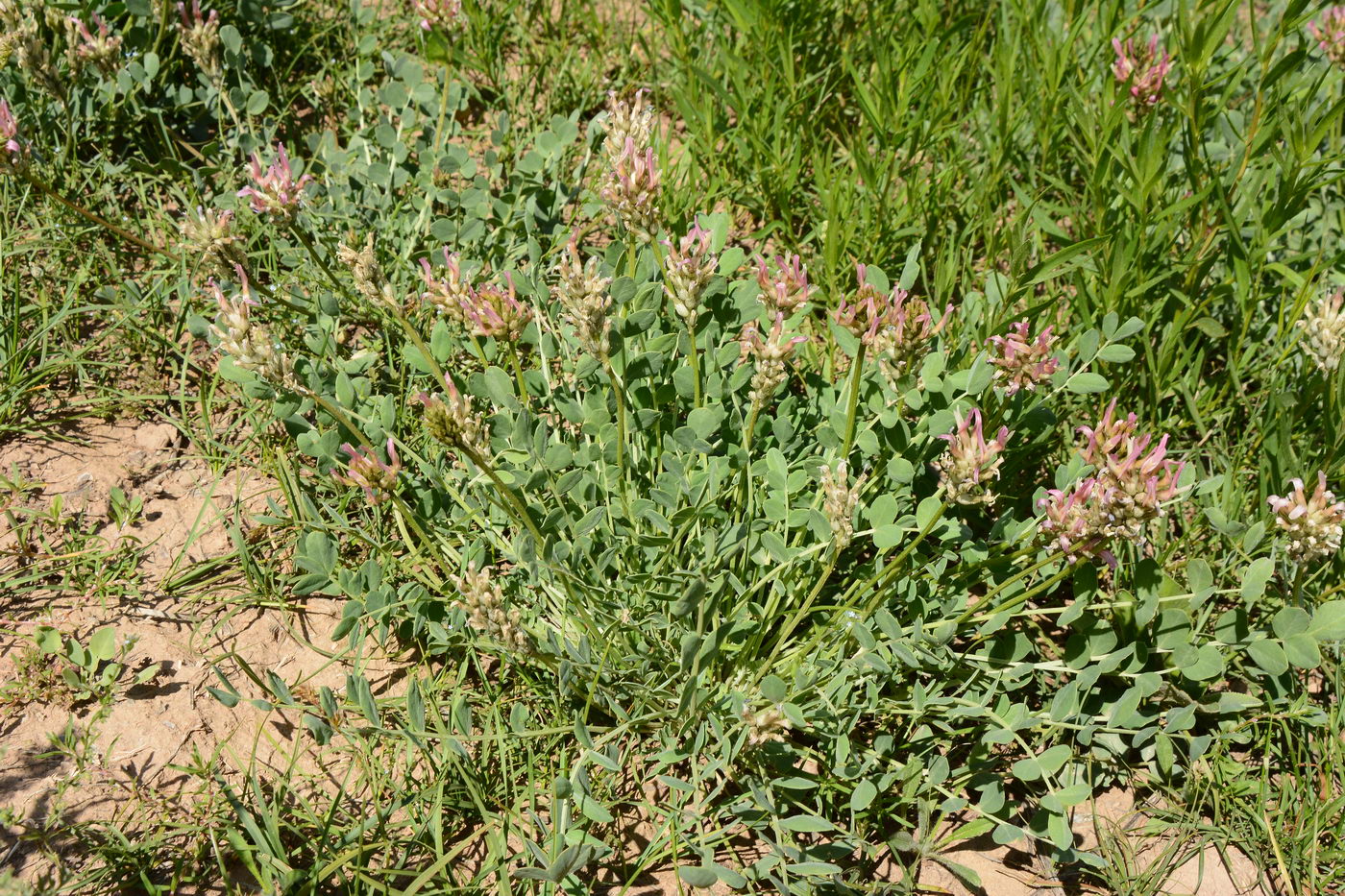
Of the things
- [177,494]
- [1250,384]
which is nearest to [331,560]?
[177,494]

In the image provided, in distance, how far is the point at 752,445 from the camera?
298 cm

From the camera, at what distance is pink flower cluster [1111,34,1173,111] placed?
323 centimetres

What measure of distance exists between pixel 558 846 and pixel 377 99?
8.85 ft

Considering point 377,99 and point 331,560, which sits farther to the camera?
point 377,99

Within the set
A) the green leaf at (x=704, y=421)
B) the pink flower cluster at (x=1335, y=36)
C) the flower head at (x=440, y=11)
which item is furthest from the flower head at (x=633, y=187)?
the pink flower cluster at (x=1335, y=36)

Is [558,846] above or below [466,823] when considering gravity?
above

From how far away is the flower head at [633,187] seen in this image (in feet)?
7.58

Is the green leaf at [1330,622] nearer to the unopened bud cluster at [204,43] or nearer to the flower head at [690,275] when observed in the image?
the flower head at [690,275]

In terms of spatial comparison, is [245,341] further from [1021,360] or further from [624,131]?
[1021,360]

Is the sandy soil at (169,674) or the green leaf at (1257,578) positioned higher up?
the green leaf at (1257,578)

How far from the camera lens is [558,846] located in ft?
7.41

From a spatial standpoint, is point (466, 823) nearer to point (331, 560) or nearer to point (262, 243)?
point (331, 560)

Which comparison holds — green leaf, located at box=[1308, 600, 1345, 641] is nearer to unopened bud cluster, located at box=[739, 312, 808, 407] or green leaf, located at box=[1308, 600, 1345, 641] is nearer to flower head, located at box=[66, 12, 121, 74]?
unopened bud cluster, located at box=[739, 312, 808, 407]

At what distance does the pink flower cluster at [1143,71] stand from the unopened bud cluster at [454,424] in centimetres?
225
